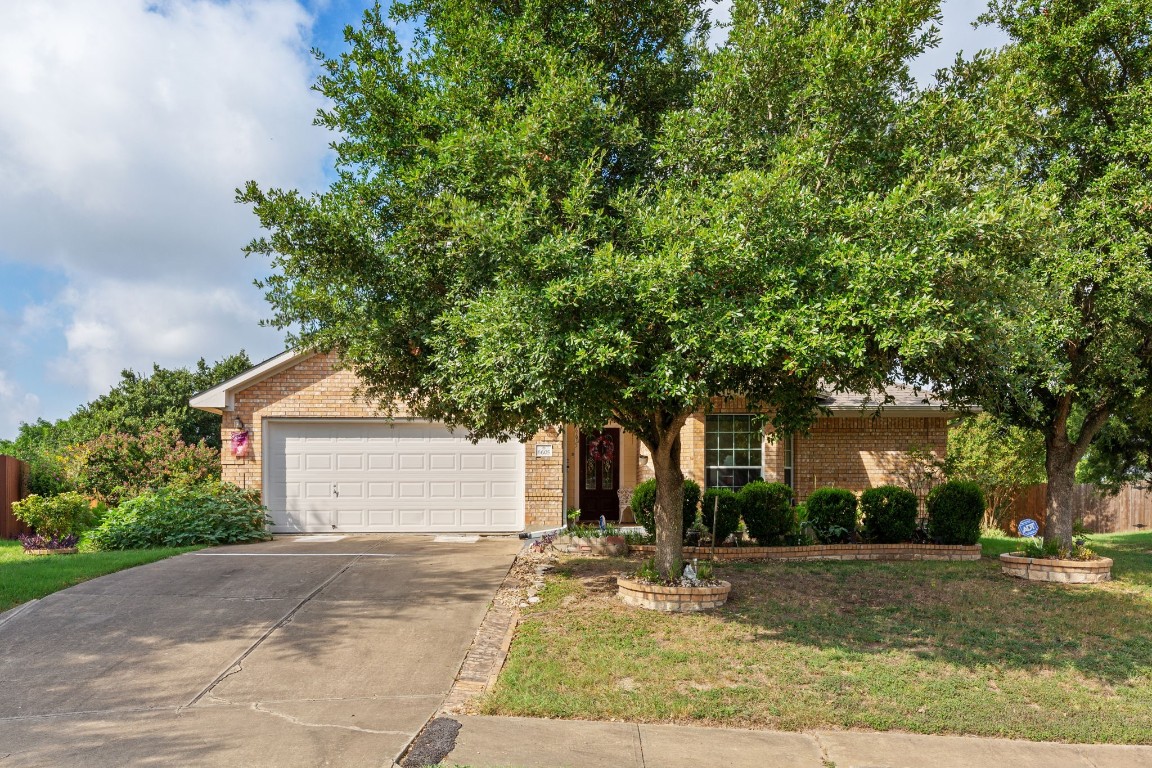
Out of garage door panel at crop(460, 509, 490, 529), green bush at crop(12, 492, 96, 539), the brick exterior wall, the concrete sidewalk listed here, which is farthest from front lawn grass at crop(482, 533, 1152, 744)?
green bush at crop(12, 492, 96, 539)

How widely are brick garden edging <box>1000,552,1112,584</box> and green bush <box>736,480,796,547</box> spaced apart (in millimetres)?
3277

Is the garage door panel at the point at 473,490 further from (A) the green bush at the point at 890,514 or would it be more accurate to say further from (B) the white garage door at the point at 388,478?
(A) the green bush at the point at 890,514

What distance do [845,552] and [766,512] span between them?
1.40 m

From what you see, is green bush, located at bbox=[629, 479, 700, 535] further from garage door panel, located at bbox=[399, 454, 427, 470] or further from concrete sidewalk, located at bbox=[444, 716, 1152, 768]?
concrete sidewalk, located at bbox=[444, 716, 1152, 768]

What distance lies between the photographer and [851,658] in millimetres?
7605

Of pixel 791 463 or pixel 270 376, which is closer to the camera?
→ pixel 270 376

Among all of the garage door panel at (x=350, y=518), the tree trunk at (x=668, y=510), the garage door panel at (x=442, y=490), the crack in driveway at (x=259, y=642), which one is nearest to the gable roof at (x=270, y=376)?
the garage door panel at (x=350, y=518)

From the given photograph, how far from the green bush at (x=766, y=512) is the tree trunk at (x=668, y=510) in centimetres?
324

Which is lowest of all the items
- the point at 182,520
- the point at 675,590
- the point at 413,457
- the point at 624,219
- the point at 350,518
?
the point at 350,518

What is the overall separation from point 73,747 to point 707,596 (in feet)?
20.0

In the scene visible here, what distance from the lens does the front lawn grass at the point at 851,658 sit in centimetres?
638

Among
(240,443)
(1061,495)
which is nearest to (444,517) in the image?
(240,443)

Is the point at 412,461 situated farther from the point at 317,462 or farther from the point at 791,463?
the point at 791,463

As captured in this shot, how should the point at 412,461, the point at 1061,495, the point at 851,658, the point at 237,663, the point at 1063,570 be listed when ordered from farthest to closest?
the point at 412,461 < the point at 1061,495 < the point at 1063,570 < the point at 851,658 < the point at 237,663
